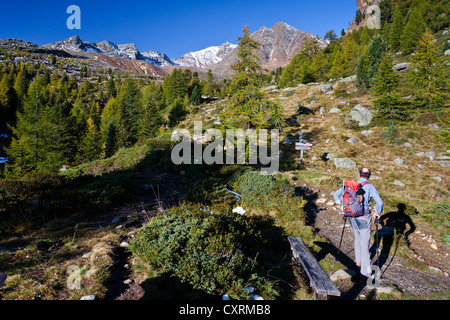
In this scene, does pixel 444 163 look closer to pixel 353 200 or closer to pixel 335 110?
pixel 353 200

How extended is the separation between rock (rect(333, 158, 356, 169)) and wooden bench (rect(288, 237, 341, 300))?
11289mm

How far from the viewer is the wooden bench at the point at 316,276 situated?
351cm

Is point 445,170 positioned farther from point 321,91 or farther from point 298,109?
point 321,91

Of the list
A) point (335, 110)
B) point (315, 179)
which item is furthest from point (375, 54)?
point (315, 179)

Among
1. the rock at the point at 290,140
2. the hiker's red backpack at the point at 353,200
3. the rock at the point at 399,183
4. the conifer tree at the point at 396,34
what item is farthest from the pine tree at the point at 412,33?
the hiker's red backpack at the point at 353,200

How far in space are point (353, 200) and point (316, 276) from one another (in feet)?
6.59

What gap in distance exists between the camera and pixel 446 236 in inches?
265

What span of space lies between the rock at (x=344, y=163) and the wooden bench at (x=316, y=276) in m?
11.3

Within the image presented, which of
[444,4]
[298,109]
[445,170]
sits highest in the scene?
[444,4]

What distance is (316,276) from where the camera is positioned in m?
3.92

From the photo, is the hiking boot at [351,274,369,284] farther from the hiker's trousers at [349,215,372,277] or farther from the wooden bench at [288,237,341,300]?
the wooden bench at [288,237,341,300]
